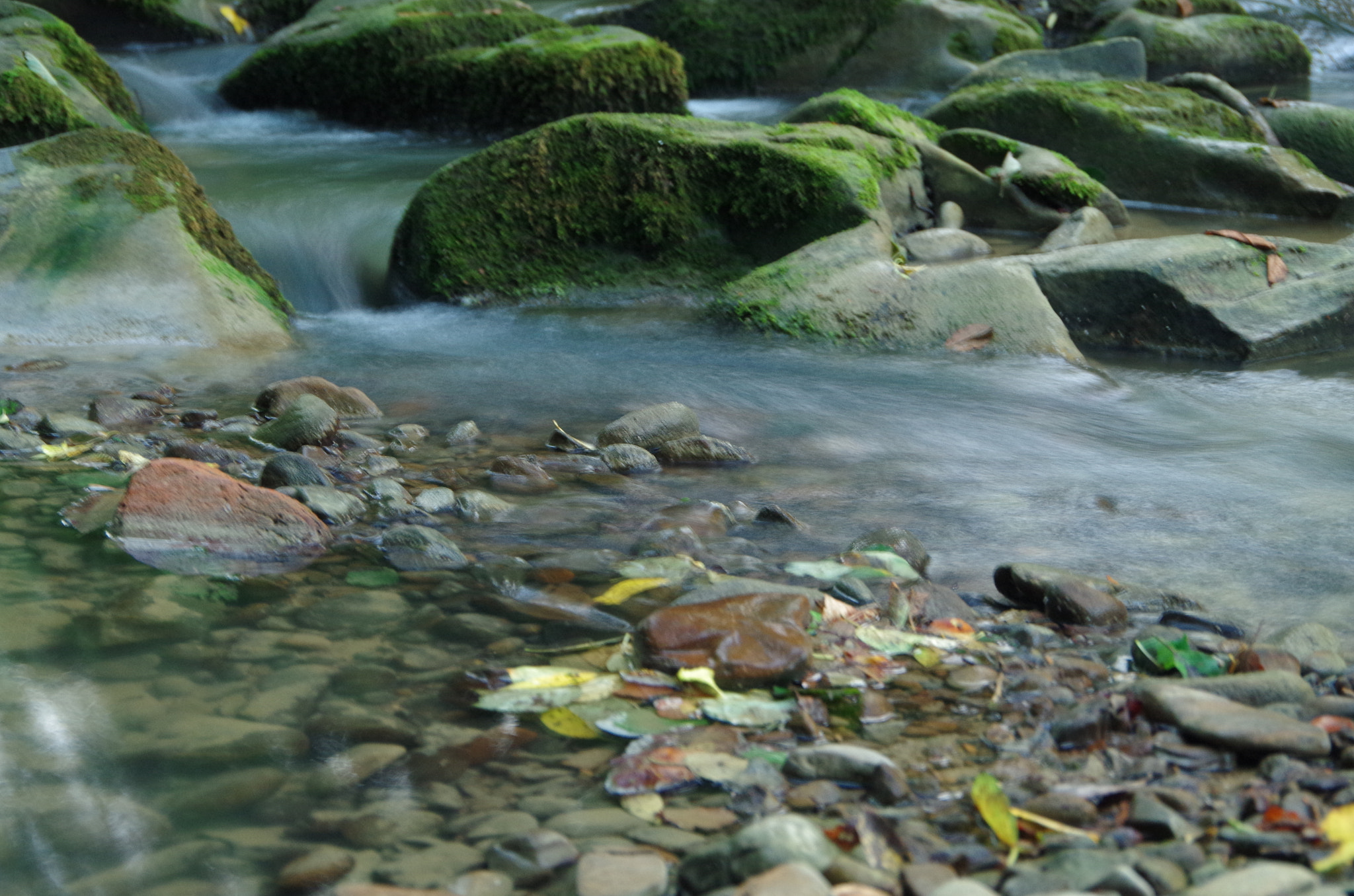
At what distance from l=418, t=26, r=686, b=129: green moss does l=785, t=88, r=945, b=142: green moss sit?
1721 mm

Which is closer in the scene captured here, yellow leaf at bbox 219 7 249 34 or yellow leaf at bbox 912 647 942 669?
yellow leaf at bbox 912 647 942 669

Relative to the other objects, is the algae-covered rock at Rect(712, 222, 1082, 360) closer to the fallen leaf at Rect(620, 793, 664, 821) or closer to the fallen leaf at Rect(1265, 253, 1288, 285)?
the fallen leaf at Rect(1265, 253, 1288, 285)

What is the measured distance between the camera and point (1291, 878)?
4.66ft

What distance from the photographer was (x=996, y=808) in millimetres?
1688

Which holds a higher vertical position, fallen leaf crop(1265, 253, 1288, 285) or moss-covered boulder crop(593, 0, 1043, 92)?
moss-covered boulder crop(593, 0, 1043, 92)

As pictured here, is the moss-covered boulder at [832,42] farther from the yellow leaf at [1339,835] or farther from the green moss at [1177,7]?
the yellow leaf at [1339,835]

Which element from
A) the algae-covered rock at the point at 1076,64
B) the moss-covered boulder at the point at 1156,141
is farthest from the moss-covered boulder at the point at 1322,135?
the algae-covered rock at the point at 1076,64

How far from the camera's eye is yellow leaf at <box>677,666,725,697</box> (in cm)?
Answer: 212

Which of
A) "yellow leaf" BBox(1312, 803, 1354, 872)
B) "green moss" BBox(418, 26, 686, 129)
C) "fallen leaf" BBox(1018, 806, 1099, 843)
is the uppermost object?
"green moss" BBox(418, 26, 686, 129)

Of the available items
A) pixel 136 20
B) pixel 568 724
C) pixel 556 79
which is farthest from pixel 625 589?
pixel 136 20

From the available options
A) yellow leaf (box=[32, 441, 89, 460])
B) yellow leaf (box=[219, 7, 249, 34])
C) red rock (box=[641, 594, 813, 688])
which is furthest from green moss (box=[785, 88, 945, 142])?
yellow leaf (box=[219, 7, 249, 34])

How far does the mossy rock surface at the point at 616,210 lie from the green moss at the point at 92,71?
316cm

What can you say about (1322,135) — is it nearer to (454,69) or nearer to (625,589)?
(454,69)

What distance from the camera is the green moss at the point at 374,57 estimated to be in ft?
32.6
